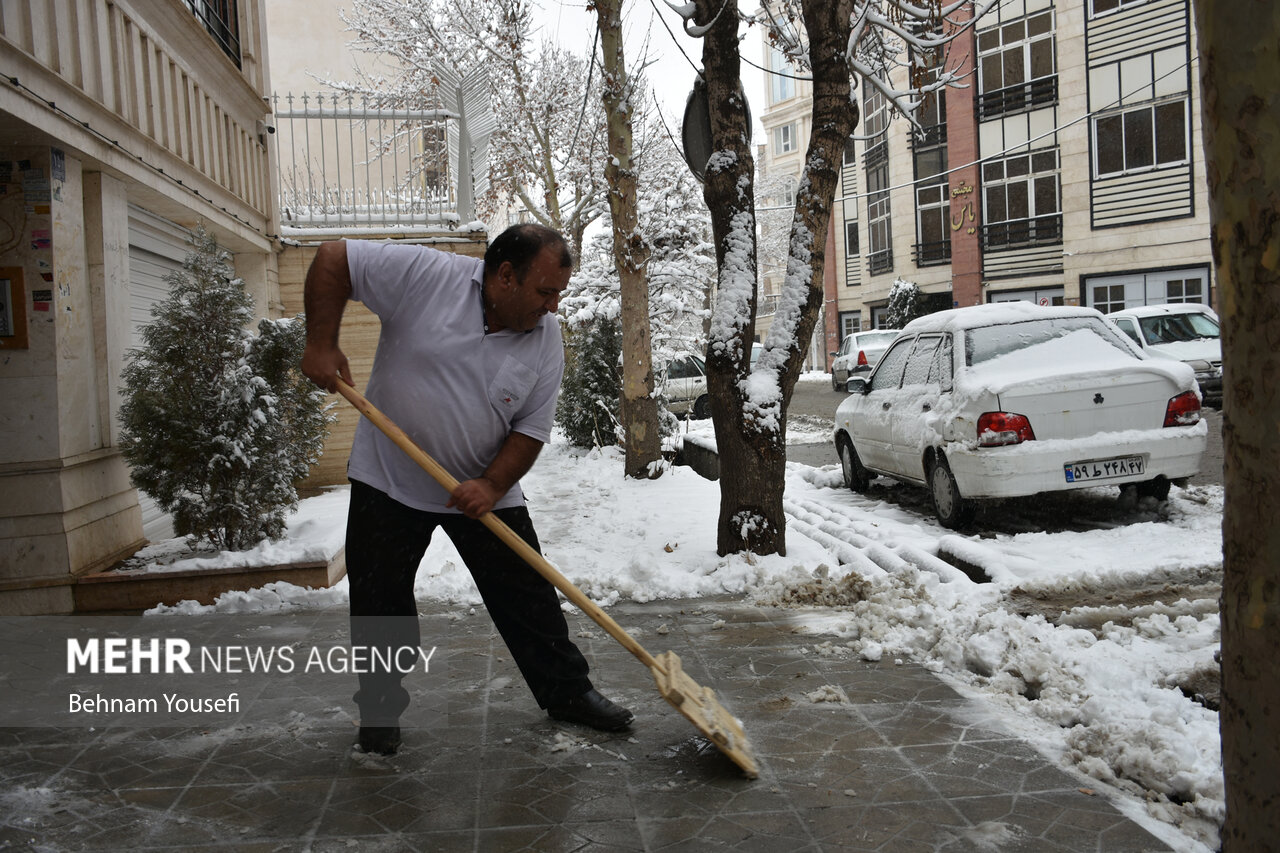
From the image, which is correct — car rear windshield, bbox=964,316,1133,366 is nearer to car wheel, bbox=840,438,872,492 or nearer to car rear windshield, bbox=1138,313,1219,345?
car wheel, bbox=840,438,872,492

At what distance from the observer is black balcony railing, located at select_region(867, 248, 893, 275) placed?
3888 centimetres

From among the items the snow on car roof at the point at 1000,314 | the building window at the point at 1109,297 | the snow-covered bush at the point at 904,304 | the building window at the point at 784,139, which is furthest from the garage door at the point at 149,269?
the building window at the point at 784,139

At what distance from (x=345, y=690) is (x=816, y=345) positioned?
47.2 m

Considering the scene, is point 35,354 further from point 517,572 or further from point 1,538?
point 517,572

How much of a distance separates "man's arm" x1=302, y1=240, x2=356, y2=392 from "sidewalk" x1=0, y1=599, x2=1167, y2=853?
1338mm

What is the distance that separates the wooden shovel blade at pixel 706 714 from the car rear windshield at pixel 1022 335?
508cm

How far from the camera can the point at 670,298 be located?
1576 cm

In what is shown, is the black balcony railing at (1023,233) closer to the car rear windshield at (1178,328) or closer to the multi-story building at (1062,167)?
the multi-story building at (1062,167)

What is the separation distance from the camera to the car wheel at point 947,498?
7.48 metres

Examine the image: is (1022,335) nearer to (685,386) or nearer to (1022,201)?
(685,386)

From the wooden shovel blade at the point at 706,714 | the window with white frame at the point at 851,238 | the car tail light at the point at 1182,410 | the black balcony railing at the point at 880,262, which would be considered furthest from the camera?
the window with white frame at the point at 851,238

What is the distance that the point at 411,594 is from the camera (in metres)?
3.57

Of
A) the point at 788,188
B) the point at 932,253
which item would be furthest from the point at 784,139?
the point at 932,253

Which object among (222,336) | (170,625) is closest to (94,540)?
(170,625)
